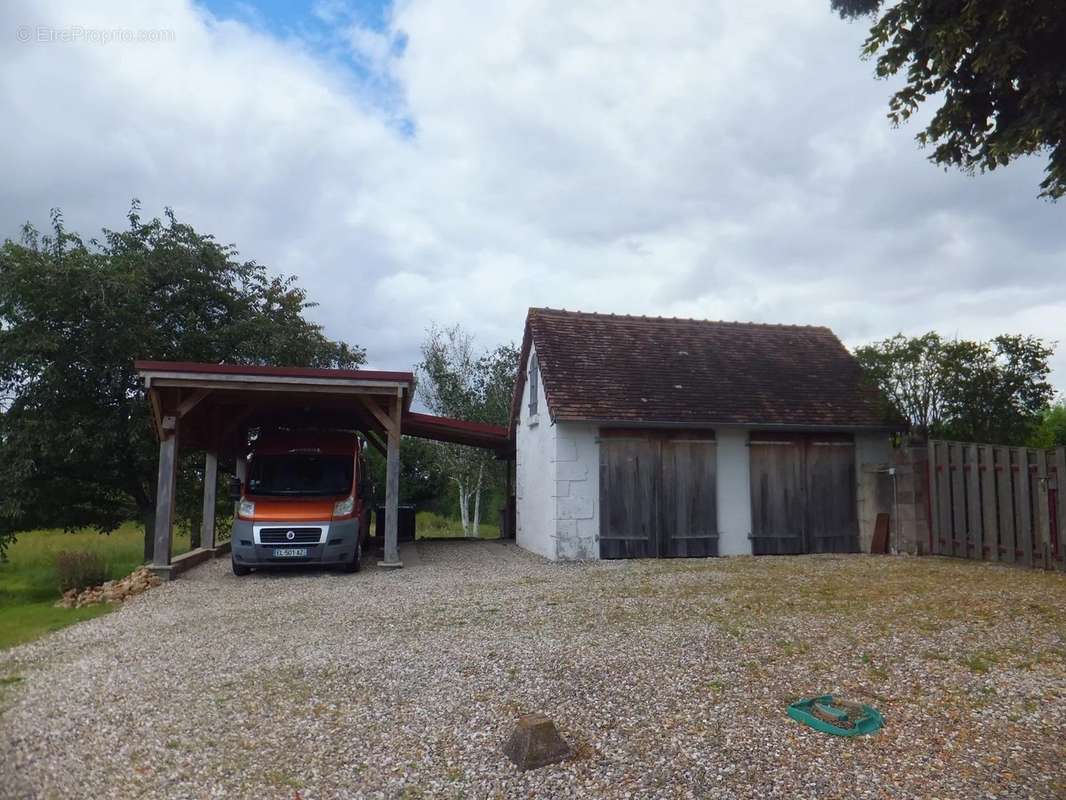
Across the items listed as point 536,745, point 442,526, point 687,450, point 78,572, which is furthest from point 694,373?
point 442,526

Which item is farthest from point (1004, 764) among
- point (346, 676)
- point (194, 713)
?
point (194, 713)

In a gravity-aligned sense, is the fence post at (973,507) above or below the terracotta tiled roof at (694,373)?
below

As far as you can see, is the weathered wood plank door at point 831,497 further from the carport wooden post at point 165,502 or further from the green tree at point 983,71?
the carport wooden post at point 165,502

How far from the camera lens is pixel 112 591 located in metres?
11.7

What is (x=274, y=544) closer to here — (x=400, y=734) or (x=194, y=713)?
(x=194, y=713)

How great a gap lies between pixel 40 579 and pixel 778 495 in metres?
16.6

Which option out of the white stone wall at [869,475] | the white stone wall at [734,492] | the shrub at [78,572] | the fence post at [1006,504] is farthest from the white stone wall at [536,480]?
the shrub at [78,572]

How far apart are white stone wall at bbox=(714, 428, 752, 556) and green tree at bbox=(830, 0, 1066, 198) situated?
776cm

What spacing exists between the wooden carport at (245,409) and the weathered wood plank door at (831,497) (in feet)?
24.1

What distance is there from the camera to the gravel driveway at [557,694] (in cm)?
423

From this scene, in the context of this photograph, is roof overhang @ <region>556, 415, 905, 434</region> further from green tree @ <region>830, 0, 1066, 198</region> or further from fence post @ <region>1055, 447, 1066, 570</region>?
green tree @ <region>830, 0, 1066, 198</region>

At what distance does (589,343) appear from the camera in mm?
17484

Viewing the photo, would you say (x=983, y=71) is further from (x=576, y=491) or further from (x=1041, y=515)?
(x=576, y=491)

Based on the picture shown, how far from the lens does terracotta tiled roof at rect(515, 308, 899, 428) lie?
51.3 feet
